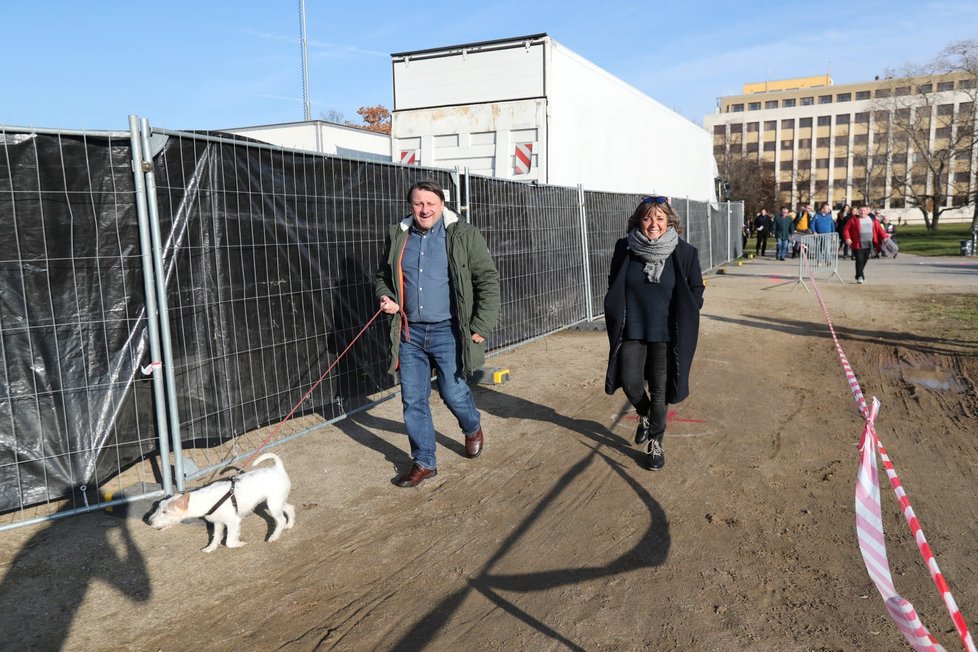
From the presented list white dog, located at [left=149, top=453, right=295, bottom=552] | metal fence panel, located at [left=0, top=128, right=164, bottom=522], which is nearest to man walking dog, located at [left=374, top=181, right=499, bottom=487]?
white dog, located at [left=149, top=453, right=295, bottom=552]

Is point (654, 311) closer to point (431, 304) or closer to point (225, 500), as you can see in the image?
point (431, 304)

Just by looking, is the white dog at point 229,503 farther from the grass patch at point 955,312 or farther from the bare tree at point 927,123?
the bare tree at point 927,123

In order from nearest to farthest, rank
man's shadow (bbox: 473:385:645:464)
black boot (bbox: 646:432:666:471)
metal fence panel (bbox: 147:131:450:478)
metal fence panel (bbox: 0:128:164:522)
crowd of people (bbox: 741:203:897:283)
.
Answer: metal fence panel (bbox: 0:128:164:522)
metal fence panel (bbox: 147:131:450:478)
black boot (bbox: 646:432:666:471)
man's shadow (bbox: 473:385:645:464)
crowd of people (bbox: 741:203:897:283)

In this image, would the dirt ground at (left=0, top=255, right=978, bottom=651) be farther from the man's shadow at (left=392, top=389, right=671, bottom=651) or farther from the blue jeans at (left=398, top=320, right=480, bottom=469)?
the blue jeans at (left=398, top=320, right=480, bottom=469)

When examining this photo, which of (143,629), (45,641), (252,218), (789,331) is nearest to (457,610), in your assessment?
(143,629)

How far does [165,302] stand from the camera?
4305 mm

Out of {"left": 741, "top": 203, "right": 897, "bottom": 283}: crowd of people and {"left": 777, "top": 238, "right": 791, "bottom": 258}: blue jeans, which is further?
{"left": 777, "top": 238, "right": 791, "bottom": 258}: blue jeans

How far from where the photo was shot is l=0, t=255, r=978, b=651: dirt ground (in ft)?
9.99

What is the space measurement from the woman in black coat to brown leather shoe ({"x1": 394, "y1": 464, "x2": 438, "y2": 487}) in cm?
142

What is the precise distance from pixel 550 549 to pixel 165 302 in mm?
2725

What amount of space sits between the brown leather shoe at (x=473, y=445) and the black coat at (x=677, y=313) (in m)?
1.02

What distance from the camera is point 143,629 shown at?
3.10 meters

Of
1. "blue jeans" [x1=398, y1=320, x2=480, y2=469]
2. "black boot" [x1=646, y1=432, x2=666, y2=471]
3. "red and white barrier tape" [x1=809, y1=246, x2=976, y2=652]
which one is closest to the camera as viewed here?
"red and white barrier tape" [x1=809, y1=246, x2=976, y2=652]

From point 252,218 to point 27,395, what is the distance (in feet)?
5.91
